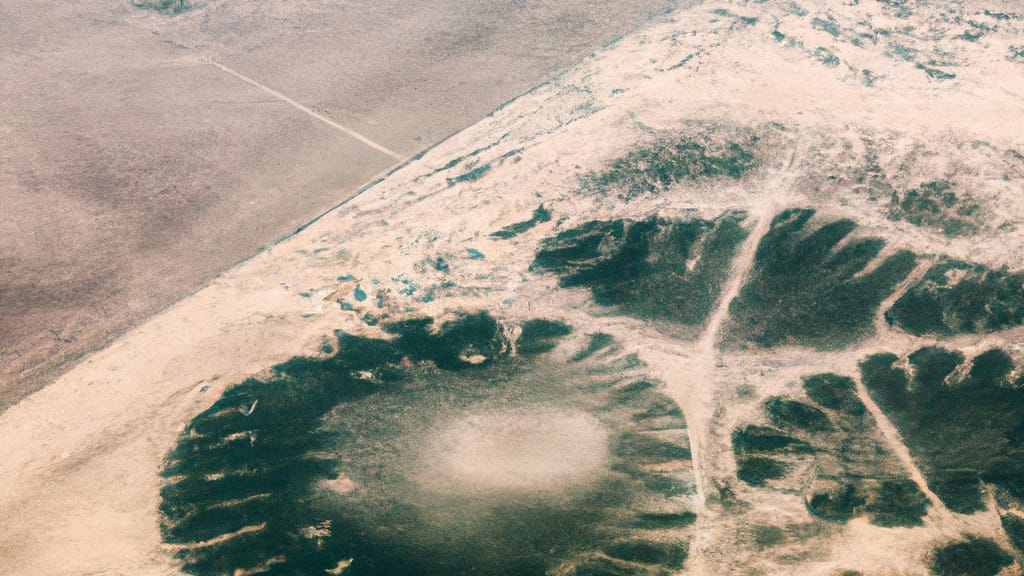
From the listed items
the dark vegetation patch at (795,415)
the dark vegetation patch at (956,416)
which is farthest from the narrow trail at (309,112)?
the dark vegetation patch at (956,416)

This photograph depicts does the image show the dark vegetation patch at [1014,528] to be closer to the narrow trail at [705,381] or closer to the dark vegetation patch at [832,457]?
the dark vegetation patch at [832,457]

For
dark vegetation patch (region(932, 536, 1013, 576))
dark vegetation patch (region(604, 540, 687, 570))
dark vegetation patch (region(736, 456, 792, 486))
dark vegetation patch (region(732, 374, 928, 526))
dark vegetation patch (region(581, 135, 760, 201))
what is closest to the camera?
dark vegetation patch (region(932, 536, 1013, 576))

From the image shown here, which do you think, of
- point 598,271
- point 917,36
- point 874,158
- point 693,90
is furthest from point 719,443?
point 917,36

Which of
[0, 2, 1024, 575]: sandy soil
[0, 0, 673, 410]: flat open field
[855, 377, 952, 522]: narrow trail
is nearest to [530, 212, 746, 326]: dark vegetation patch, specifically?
[0, 2, 1024, 575]: sandy soil

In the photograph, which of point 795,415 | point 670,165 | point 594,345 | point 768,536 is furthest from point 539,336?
point 670,165

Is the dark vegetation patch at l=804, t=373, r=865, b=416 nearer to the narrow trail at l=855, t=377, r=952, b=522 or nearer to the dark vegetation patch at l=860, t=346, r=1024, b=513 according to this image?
the narrow trail at l=855, t=377, r=952, b=522

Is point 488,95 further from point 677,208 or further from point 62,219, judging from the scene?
point 62,219

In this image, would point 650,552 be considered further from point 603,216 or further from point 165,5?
point 165,5

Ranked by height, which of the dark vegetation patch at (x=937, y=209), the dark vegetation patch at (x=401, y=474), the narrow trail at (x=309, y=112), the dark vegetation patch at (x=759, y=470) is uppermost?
the dark vegetation patch at (x=937, y=209)
